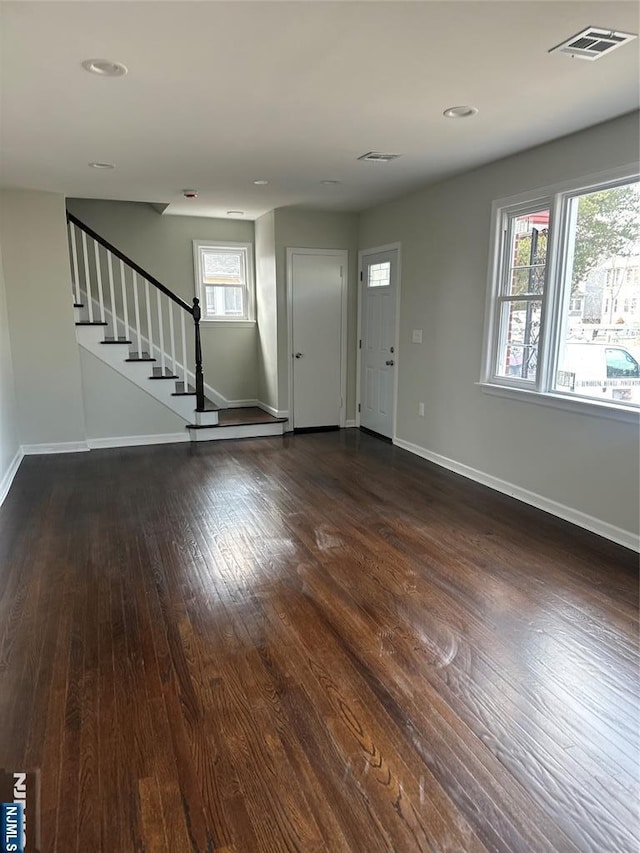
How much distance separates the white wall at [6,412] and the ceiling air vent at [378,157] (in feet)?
11.7

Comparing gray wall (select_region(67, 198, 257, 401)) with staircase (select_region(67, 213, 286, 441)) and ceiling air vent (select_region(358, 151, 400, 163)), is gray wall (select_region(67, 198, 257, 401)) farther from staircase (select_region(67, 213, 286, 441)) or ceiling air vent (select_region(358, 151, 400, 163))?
ceiling air vent (select_region(358, 151, 400, 163))

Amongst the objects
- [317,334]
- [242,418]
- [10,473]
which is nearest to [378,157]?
[317,334]

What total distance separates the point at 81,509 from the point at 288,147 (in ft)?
10.2

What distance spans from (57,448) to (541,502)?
479 cm

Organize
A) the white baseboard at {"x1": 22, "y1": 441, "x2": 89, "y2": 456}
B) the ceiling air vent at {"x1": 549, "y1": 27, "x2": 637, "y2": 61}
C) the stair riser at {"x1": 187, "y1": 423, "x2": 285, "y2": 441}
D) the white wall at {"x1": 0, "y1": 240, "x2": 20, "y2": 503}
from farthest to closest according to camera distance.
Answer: the stair riser at {"x1": 187, "y1": 423, "x2": 285, "y2": 441}
the white baseboard at {"x1": 22, "y1": 441, "x2": 89, "y2": 456}
the white wall at {"x1": 0, "y1": 240, "x2": 20, "y2": 503}
the ceiling air vent at {"x1": 549, "y1": 27, "x2": 637, "y2": 61}

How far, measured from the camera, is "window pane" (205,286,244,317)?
7379 millimetres

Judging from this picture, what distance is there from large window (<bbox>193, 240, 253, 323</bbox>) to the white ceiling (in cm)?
265

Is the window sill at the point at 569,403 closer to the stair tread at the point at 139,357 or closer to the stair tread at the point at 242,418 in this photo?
the stair tread at the point at 242,418

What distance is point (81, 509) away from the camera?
4145 mm

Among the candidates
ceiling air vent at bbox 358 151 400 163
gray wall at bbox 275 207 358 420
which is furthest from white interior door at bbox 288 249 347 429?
ceiling air vent at bbox 358 151 400 163

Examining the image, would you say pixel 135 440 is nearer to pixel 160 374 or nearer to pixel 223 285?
pixel 160 374

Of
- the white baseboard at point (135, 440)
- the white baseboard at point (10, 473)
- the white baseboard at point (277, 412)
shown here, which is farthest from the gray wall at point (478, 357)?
the white baseboard at point (10, 473)

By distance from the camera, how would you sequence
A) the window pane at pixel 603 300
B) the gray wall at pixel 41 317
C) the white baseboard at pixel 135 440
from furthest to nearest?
the white baseboard at pixel 135 440, the gray wall at pixel 41 317, the window pane at pixel 603 300
